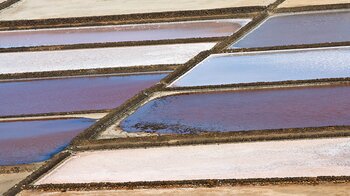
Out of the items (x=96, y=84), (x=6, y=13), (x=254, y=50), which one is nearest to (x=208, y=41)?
(x=254, y=50)

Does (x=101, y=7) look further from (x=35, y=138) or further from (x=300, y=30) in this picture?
(x=35, y=138)

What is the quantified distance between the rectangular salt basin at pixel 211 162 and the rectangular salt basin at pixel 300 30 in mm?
5496

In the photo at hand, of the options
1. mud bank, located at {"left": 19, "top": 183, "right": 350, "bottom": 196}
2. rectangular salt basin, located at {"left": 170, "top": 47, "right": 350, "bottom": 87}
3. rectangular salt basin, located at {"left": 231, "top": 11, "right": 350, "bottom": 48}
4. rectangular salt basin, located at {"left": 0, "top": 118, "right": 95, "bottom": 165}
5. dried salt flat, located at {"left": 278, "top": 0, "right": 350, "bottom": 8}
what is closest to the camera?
mud bank, located at {"left": 19, "top": 183, "right": 350, "bottom": 196}

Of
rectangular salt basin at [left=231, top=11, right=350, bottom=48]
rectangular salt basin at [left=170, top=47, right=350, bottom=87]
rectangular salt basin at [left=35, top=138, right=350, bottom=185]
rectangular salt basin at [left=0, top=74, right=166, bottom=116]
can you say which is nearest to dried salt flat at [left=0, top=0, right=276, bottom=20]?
rectangular salt basin at [left=231, top=11, right=350, bottom=48]

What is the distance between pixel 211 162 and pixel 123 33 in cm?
904

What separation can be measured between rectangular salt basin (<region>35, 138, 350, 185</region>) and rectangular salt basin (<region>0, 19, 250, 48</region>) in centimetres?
722

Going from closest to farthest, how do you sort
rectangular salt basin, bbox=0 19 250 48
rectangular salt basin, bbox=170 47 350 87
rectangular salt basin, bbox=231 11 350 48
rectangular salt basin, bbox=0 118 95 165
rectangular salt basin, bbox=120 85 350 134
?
rectangular salt basin, bbox=120 85 350 134, rectangular salt basin, bbox=0 118 95 165, rectangular salt basin, bbox=170 47 350 87, rectangular salt basin, bbox=231 11 350 48, rectangular salt basin, bbox=0 19 250 48

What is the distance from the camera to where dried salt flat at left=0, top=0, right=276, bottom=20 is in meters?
20.3

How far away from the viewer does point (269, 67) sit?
1430cm

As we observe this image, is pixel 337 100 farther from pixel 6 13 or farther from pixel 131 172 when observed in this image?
pixel 6 13

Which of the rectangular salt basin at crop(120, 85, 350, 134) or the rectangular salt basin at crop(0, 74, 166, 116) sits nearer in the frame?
the rectangular salt basin at crop(120, 85, 350, 134)

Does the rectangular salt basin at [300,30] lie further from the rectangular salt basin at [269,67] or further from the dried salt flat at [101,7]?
the dried salt flat at [101,7]

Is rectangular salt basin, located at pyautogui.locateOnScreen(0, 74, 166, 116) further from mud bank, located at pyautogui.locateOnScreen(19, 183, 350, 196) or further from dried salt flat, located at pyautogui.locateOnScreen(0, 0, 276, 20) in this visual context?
dried salt flat, located at pyautogui.locateOnScreen(0, 0, 276, 20)

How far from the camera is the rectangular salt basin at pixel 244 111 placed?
437 inches
